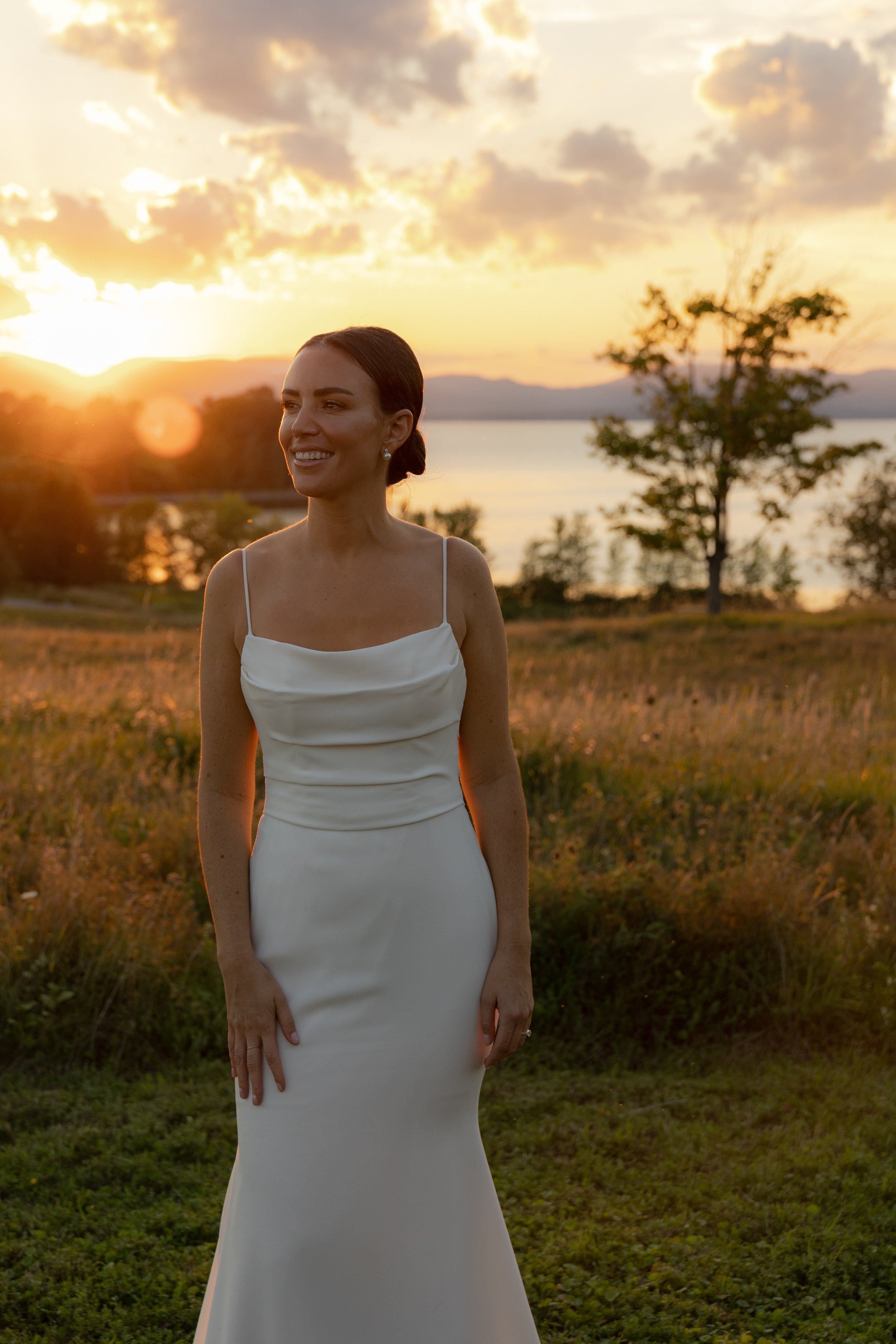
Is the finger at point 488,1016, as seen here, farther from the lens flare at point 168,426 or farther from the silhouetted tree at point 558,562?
the lens flare at point 168,426

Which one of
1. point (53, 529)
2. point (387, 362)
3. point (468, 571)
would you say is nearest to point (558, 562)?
point (53, 529)

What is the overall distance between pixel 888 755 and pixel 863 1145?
4.68 meters

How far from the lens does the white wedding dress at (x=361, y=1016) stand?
2238 mm

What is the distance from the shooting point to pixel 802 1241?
12.2 ft

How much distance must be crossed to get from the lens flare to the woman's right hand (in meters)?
93.1

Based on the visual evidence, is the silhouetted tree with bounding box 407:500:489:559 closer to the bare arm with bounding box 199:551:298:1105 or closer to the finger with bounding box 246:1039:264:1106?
the bare arm with bounding box 199:551:298:1105

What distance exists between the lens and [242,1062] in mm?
2266

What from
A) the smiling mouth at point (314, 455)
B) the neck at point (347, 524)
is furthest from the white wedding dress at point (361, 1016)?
the smiling mouth at point (314, 455)

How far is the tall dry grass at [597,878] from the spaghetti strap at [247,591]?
10.1 feet

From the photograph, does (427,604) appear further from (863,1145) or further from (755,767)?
(755,767)

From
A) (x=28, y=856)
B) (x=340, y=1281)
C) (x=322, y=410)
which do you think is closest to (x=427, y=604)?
(x=322, y=410)

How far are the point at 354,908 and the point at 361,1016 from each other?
0.76 ft

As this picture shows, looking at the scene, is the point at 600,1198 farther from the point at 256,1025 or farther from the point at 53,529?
the point at 53,529

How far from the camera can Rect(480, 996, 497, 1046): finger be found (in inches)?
93.0
